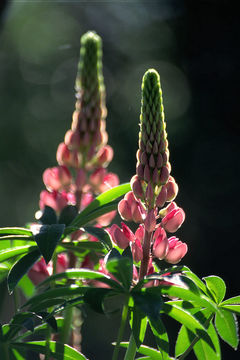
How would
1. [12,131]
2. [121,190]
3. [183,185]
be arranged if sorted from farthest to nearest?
[12,131] < [183,185] < [121,190]

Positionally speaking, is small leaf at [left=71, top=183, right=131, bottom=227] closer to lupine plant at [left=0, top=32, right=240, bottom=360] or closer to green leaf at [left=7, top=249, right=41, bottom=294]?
lupine plant at [left=0, top=32, right=240, bottom=360]

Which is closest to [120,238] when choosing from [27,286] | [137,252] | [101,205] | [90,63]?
[137,252]

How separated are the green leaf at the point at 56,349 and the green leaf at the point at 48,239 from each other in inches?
6.4

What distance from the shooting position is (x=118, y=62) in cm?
805

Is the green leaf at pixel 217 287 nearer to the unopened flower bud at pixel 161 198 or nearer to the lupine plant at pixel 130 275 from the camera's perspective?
the lupine plant at pixel 130 275

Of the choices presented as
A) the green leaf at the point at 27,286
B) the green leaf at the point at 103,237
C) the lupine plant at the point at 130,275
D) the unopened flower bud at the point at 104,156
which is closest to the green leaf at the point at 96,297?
the lupine plant at the point at 130,275

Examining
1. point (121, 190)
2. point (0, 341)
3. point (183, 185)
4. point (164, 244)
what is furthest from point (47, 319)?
point (183, 185)

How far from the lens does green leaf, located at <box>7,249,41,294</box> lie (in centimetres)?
86

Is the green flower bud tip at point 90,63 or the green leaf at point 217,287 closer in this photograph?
the green leaf at point 217,287

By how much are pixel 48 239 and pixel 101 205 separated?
0.26m

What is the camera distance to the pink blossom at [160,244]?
0.96 metres

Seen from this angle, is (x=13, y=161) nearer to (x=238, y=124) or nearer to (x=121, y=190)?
(x=238, y=124)

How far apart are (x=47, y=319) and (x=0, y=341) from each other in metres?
0.13

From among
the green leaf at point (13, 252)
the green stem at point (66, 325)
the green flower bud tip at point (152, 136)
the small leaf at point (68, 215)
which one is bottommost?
the green stem at point (66, 325)
